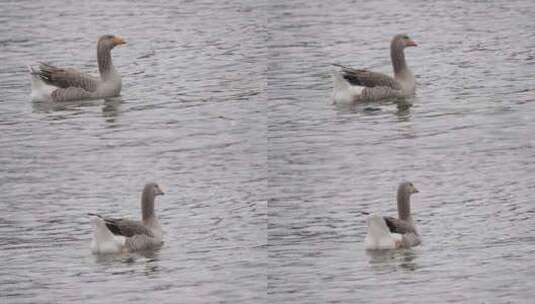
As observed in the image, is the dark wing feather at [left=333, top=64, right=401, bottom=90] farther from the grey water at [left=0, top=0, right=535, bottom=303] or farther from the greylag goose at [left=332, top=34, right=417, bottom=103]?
the grey water at [left=0, top=0, right=535, bottom=303]

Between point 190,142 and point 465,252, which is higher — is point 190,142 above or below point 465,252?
above

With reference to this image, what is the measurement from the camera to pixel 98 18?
4959 centimetres

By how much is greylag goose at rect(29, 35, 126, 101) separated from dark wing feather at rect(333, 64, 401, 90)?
4.63 meters

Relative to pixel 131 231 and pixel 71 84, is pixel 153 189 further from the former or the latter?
pixel 71 84

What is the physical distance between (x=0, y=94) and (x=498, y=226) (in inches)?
548

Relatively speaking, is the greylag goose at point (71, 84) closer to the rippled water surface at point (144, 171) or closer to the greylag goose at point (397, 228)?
the rippled water surface at point (144, 171)

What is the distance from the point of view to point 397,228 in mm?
27344

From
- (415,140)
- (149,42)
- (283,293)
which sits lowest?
(283,293)

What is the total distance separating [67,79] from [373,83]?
585 centimetres

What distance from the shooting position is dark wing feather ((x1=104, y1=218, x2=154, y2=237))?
88.6 feet

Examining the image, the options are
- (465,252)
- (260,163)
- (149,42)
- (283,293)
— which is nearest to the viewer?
(283,293)

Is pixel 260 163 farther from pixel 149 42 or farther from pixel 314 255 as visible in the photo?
pixel 149 42

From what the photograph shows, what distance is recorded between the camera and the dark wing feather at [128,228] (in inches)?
1063

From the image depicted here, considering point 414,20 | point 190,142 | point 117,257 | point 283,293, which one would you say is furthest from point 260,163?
point 414,20
